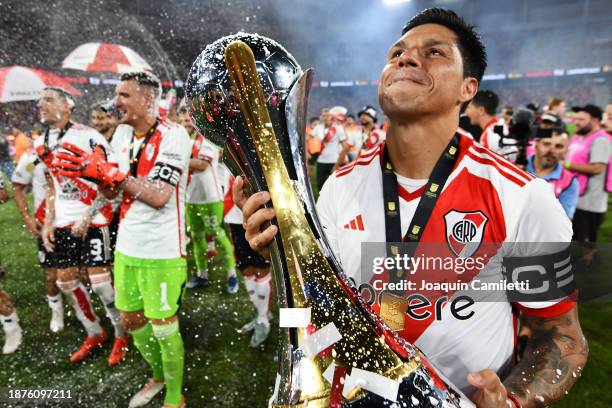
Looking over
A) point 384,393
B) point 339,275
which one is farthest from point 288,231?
point 384,393

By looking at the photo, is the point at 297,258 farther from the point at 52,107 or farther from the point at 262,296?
the point at 52,107

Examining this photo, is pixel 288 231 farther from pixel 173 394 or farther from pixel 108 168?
pixel 173 394

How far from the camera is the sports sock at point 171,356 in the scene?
2.37 meters

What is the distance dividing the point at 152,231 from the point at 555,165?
3254 millimetres

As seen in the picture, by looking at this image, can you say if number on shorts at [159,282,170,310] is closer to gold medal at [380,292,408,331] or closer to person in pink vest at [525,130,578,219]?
gold medal at [380,292,408,331]

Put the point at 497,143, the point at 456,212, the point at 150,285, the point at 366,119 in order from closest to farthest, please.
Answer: the point at 456,212, the point at 150,285, the point at 497,143, the point at 366,119

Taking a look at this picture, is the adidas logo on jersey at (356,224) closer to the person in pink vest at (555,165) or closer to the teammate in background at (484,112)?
the person in pink vest at (555,165)

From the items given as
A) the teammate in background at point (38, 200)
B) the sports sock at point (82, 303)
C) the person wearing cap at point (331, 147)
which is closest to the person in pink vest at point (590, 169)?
the person wearing cap at point (331, 147)

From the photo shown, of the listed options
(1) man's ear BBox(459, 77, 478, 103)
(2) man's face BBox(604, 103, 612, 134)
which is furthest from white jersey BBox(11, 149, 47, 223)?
(2) man's face BBox(604, 103, 612, 134)

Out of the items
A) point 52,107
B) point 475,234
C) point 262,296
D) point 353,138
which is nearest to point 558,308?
point 475,234

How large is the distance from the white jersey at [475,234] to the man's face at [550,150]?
2.66 m

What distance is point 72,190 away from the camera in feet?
10.1

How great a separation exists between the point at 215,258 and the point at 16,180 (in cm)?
258

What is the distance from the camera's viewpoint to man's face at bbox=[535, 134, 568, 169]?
10.7 feet
